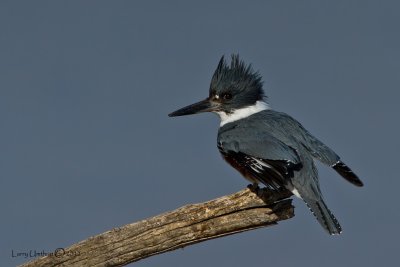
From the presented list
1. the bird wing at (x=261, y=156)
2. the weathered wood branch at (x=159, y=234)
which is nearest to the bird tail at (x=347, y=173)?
the bird wing at (x=261, y=156)

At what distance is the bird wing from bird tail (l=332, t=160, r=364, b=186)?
359 mm

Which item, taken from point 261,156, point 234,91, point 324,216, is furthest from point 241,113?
point 324,216

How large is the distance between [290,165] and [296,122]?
617 mm

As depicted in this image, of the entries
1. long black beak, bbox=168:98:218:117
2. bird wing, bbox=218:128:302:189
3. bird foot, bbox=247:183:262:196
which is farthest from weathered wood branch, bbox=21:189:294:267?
long black beak, bbox=168:98:218:117

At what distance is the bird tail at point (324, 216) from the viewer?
12.6 feet

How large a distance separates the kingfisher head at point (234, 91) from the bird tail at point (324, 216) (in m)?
1.27

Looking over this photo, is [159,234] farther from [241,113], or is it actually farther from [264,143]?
[241,113]

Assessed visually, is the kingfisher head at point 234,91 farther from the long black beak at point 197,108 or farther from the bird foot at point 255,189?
the bird foot at point 255,189

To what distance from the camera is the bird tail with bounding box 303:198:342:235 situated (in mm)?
3834

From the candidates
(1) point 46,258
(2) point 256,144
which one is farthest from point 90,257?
(2) point 256,144

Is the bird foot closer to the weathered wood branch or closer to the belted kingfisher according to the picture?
the belted kingfisher

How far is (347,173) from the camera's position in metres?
4.26

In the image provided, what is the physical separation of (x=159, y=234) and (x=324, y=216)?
1058 millimetres

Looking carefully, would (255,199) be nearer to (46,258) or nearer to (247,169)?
(247,169)
